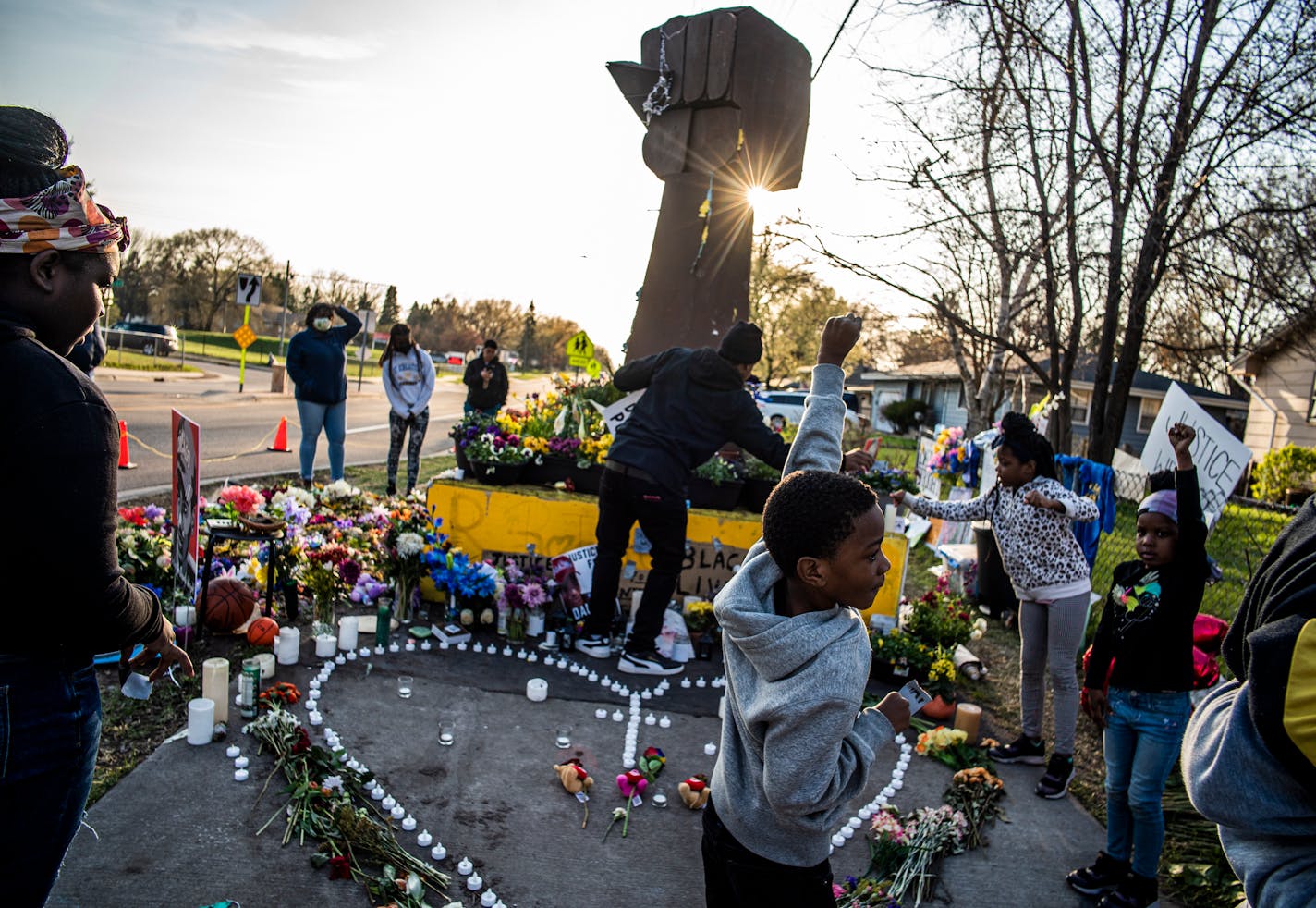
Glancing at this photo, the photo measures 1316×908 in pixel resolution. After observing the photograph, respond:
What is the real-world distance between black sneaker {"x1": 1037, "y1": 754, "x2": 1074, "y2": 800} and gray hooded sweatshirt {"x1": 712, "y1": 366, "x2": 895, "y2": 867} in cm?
270

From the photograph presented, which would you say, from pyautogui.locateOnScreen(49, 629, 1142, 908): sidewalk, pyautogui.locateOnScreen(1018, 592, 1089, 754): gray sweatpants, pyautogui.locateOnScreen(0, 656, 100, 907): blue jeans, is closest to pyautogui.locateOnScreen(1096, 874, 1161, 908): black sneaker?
pyautogui.locateOnScreen(49, 629, 1142, 908): sidewalk

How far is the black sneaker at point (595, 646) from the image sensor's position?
5391mm

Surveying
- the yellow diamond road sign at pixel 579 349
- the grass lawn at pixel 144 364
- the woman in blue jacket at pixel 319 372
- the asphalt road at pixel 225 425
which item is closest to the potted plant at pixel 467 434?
the woman in blue jacket at pixel 319 372

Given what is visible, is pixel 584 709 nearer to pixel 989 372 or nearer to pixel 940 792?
pixel 940 792

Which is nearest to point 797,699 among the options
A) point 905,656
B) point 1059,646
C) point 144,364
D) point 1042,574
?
point 1042,574

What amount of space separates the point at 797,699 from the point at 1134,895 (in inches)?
94.0

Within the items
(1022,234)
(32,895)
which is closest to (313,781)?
(32,895)

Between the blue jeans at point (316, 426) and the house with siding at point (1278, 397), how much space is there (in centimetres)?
2000

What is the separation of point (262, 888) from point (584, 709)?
2042mm

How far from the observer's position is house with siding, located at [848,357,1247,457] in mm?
31188

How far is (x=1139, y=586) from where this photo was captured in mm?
3387

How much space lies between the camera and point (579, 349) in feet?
33.8

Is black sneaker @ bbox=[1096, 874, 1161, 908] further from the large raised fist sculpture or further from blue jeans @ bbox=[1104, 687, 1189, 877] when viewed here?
the large raised fist sculpture

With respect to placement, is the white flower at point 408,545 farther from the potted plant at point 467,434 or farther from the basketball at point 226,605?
the potted plant at point 467,434
